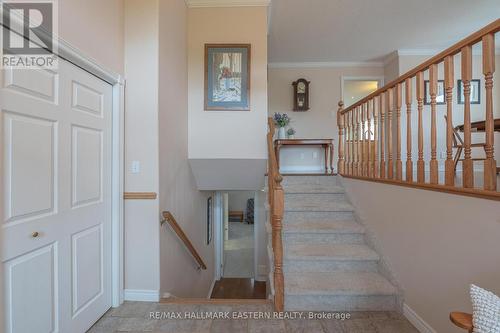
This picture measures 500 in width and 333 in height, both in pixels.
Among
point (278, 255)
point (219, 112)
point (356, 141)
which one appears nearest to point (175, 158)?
point (219, 112)

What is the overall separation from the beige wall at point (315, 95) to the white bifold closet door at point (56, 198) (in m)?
3.68

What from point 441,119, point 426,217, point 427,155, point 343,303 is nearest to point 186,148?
point 343,303

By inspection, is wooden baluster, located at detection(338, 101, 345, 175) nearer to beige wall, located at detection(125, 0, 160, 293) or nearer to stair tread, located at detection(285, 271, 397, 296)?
stair tread, located at detection(285, 271, 397, 296)

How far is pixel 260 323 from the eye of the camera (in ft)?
6.06

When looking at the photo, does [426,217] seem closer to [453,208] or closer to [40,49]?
[453,208]

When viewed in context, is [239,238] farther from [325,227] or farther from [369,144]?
[369,144]

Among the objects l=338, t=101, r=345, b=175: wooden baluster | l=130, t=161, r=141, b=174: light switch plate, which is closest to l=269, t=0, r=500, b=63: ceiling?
Result: l=338, t=101, r=345, b=175: wooden baluster

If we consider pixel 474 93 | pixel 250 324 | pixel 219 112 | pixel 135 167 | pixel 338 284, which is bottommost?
pixel 250 324

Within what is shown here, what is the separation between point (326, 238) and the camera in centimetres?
251

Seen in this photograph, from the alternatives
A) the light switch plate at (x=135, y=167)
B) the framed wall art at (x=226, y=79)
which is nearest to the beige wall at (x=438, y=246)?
the framed wall art at (x=226, y=79)

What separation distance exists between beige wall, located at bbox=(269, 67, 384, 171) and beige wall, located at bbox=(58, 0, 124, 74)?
135 inches

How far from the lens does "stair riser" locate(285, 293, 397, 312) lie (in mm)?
1972

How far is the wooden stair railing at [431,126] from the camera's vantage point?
1303 millimetres

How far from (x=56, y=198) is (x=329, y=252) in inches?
84.2
